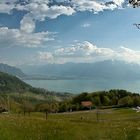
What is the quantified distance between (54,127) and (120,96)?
171298 mm

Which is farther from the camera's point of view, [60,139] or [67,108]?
[67,108]

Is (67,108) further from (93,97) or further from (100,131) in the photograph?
(100,131)

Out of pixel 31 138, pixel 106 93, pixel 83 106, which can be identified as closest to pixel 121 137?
pixel 31 138

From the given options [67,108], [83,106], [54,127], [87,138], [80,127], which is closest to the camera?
[87,138]

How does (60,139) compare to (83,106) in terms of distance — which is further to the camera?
(83,106)

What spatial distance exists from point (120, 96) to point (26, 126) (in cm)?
17226

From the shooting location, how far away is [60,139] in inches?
953

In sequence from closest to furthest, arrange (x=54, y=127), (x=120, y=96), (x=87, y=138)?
(x=87, y=138), (x=54, y=127), (x=120, y=96)

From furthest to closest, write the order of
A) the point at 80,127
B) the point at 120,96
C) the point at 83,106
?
the point at 120,96 < the point at 83,106 < the point at 80,127

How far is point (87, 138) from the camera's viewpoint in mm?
25672

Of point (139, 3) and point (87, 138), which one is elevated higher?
point (139, 3)

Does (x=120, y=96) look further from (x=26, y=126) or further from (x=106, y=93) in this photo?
(x=26, y=126)

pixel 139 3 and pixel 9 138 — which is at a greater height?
pixel 139 3

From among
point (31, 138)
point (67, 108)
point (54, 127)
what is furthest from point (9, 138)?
point (67, 108)
